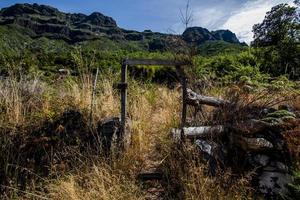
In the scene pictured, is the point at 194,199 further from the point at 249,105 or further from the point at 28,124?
the point at 28,124

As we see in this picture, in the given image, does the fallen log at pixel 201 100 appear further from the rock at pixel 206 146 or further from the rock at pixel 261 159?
the rock at pixel 261 159

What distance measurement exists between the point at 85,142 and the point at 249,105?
2.42 metres

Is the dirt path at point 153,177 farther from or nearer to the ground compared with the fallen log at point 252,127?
nearer to the ground

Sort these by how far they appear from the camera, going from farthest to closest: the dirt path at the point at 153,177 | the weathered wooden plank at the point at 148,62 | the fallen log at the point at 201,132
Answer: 1. the weathered wooden plank at the point at 148,62
2. the fallen log at the point at 201,132
3. the dirt path at the point at 153,177

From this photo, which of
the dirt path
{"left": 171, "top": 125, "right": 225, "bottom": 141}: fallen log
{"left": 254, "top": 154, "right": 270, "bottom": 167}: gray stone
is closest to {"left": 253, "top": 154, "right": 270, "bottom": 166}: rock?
{"left": 254, "top": 154, "right": 270, "bottom": 167}: gray stone

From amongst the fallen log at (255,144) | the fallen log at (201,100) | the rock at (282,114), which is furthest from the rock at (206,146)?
the fallen log at (201,100)

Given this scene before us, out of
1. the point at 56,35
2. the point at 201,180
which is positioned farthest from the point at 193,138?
the point at 56,35

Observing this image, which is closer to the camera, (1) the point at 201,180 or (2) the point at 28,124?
(1) the point at 201,180

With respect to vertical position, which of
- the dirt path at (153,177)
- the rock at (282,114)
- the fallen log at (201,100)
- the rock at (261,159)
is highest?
the fallen log at (201,100)

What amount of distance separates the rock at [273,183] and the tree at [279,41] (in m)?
5.12

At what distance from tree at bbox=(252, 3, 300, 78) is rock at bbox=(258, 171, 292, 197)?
201 inches

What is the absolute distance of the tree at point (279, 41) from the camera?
32.3 ft

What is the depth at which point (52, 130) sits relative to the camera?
5.47m

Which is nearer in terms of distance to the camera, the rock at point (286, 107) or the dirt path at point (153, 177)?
the dirt path at point (153, 177)
